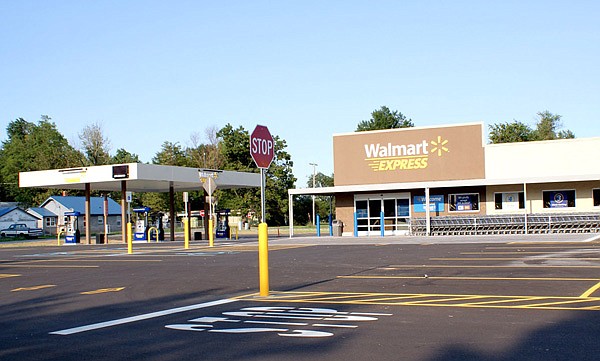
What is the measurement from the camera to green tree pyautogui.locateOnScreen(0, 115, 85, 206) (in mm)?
84875

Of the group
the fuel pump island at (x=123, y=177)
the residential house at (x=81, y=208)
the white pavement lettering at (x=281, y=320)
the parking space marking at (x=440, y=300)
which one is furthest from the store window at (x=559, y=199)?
the residential house at (x=81, y=208)

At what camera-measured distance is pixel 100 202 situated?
272 ft

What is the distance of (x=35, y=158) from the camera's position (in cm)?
9494

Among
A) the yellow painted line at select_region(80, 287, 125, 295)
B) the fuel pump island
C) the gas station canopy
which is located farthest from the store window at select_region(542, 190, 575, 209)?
the yellow painted line at select_region(80, 287, 125, 295)

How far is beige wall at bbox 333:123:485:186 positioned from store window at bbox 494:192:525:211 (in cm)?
162

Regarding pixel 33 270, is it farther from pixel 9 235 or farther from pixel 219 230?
pixel 9 235

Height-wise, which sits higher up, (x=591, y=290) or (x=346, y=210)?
(x=346, y=210)

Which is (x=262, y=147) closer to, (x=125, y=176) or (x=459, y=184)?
(x=459, y=184)

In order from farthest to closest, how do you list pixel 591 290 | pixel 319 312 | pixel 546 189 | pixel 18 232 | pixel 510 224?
pixel 18 232 → pixel 546 189 → pixel 510 224 → pixel 591 290 → pixel 319 312

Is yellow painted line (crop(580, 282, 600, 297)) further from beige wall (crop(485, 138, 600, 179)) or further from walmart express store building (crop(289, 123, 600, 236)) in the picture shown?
beige wall (crop(485, 138, 600, 179))

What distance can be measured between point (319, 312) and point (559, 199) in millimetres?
28465

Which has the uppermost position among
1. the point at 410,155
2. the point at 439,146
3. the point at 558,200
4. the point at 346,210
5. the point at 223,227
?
the point at 439,146

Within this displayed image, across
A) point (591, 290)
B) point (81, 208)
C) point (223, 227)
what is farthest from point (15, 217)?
point (591, 290)

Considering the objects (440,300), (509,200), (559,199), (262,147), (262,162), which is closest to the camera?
(440,300)
